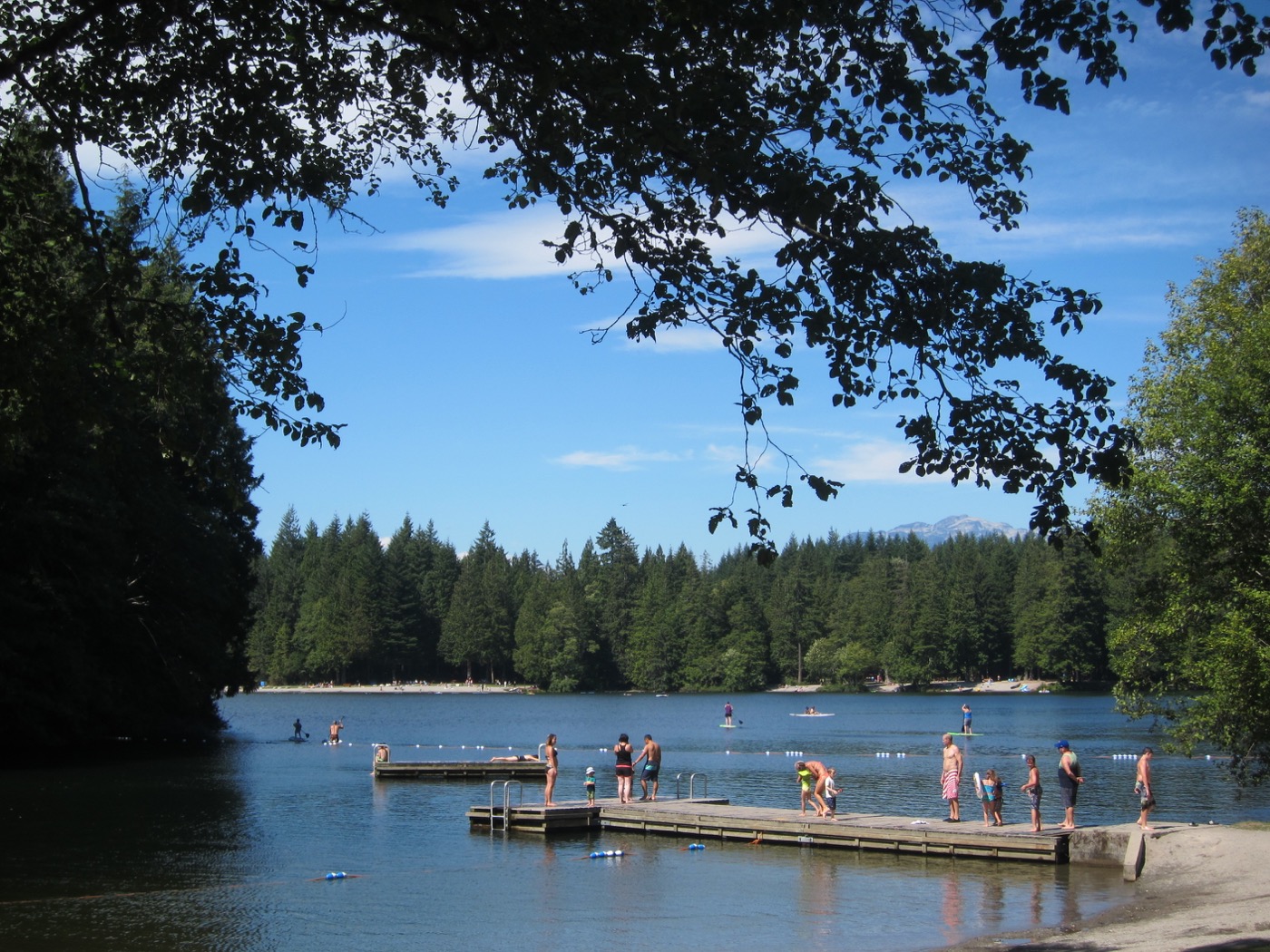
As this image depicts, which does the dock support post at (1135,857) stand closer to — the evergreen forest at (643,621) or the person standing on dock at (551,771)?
the person standing on dock at (551,771)

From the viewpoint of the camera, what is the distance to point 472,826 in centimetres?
2856

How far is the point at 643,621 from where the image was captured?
156000 millimetres

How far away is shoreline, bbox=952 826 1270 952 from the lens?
14.5m

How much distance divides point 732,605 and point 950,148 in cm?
14314

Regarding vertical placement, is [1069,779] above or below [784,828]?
above

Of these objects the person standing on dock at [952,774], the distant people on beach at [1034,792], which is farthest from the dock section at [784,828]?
the person standing on dock at [952,774]

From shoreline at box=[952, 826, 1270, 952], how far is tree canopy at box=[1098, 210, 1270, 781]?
4.65m

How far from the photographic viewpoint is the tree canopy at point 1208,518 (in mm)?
24391

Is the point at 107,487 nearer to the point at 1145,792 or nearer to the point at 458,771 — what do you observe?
the point at 458,771

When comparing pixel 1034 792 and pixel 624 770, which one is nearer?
pixel 1034 792

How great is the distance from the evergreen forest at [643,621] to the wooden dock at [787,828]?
11325 cm

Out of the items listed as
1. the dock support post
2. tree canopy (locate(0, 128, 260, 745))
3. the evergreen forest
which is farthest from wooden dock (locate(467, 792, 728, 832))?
the evergreen forest

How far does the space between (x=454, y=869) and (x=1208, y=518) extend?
55.2 ft

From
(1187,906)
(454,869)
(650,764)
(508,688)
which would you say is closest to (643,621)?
(508,688)
